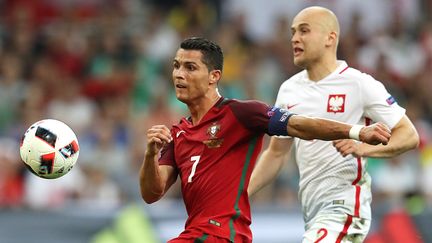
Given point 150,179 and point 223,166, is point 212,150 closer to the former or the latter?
point 223,166

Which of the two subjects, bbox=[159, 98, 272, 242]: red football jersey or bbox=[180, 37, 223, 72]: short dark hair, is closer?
bbox=[159, 98, 272, 242]: red football jersey

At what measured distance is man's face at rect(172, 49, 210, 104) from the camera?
24.3 ft

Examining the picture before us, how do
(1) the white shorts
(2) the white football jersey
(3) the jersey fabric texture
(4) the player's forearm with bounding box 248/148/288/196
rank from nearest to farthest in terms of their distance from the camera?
(3) the jersey fabric texture < (1) the white shorts < (2) the white football jersey < (4) the player's forearm with bounding box 248/148/288/196

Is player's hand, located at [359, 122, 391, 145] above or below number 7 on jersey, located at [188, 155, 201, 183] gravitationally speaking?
below

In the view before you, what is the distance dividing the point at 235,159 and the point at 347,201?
4.18ft

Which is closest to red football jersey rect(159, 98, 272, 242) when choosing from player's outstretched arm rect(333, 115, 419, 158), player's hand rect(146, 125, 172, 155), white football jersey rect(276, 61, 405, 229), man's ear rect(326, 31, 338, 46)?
player's hand rect(146, 125, 172, 155)


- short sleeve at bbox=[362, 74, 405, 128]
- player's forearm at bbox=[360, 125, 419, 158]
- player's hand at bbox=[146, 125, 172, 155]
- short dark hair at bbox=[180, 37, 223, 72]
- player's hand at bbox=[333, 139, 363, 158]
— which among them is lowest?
player's hand at bbox=[333, 139, 363, 158]

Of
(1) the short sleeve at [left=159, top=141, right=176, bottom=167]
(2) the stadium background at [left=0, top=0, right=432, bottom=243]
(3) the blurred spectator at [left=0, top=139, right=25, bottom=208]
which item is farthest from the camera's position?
(3) the blurred spectator at [left=0, top=139, right=25, bottom=208]

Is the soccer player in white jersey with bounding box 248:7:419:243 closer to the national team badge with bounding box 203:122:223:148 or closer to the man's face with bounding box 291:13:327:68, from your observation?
the man's face with bounding box 291:13:327:68

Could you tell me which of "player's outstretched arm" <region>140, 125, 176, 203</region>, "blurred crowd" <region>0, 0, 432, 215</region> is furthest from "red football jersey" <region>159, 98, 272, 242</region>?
"blurred crowd" <region>0, 0, 432, 215</region>

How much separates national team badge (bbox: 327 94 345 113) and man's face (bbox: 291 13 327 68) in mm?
342

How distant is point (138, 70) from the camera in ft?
52.0

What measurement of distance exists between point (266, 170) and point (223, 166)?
1.35 metres

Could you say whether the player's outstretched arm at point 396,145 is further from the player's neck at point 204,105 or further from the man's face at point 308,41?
the player's neck at point 204,105
